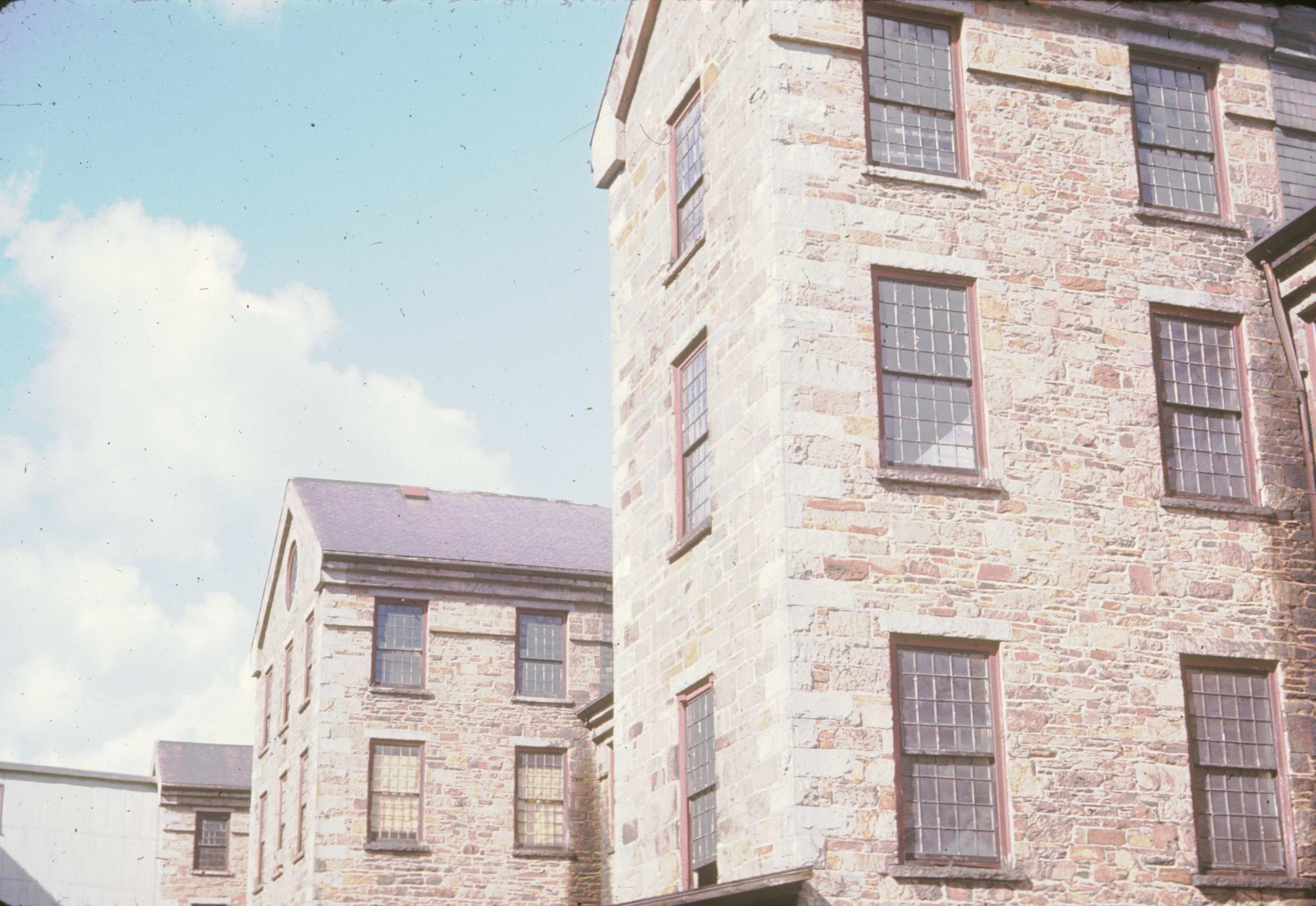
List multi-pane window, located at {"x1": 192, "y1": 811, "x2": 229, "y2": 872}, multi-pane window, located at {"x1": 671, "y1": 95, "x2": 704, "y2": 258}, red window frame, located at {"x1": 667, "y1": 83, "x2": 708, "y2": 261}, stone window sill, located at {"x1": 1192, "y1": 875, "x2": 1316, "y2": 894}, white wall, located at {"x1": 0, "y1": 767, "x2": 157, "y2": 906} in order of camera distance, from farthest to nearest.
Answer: white wall, located at {"x1": 0, "y1": 767, "x2": 157, "y2": 906} → multi-pane window, located at {"x1": 192, "y1": 811, "x2": 229, "y2": 872} → multi-pane window, located at {"x1": 671, "y1": 95, "x2": 704, "y2": 258} → red window frame, located at {"x1": 667, "y1": 83, "x2": 708, "y2": 261} → stone window sill, located at {"x1": 1192, "y1": 875, "x2": 1316, "y2": 894}

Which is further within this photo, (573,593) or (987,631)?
(573,593)

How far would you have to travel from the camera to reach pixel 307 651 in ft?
113

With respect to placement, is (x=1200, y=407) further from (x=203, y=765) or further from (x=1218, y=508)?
(x=203, y=765)

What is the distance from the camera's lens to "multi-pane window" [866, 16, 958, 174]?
1838 centimetres

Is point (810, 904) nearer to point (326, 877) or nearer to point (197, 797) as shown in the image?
point (326, 877)

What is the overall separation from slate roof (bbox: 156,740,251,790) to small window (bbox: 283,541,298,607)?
13.8 metres

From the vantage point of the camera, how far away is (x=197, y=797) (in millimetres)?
50094

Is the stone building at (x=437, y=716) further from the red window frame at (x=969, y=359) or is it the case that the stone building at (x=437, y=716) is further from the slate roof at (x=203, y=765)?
the red window frame at (x=969, y=359)

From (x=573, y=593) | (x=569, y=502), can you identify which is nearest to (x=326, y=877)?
(x=573, y=593)

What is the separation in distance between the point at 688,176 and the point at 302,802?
1815 centimetres

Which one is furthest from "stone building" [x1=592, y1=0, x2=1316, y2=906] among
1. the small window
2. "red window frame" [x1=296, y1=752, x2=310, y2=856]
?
the small window

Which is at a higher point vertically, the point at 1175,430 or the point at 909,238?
the point at 909,238

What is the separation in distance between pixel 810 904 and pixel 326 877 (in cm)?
1794

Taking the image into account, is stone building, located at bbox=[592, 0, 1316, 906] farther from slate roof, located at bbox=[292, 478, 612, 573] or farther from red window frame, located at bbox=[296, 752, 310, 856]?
slate roof, located at bbox=[292, 478, 612, 573]
